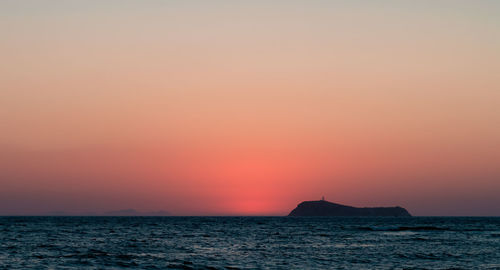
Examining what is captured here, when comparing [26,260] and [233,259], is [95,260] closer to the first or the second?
[26,260]

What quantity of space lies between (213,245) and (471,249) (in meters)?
30.2

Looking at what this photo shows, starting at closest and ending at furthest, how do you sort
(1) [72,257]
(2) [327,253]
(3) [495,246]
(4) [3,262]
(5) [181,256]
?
(4) [3,262]
(1) [72,257]
(5) [181,256]
(2) [327,253]
(3) [495,246]

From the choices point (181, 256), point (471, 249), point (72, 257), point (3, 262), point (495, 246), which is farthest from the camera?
point (495, 246)

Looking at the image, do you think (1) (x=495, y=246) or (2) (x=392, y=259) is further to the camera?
(1) (x=495, y=246)

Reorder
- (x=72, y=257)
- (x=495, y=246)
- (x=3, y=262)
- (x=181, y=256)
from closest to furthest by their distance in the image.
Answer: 1. (x=3, y=262)
2. (x=72, y=257)
3. (x=181, y=256)
4. (x=495, y=246)

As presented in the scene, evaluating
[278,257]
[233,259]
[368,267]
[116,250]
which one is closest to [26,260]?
[116,250]

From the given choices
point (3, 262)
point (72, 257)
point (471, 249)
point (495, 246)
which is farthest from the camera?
point (495, 246)

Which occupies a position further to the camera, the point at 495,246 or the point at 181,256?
the point at 495,246

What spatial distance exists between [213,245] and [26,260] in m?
24.9

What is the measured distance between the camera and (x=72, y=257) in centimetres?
4894

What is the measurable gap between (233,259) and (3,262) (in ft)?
64.6

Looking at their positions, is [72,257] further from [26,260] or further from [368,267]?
[368,267]

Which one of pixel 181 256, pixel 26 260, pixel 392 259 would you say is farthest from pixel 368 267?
pixel 26 260

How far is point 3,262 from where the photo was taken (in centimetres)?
4475
